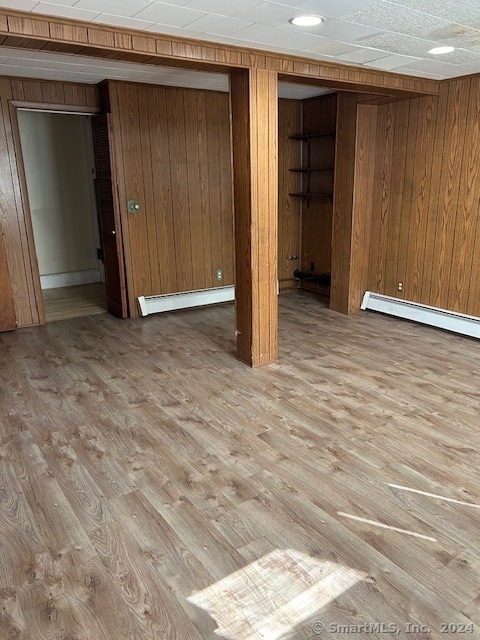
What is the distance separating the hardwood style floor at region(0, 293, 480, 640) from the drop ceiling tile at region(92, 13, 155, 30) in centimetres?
239

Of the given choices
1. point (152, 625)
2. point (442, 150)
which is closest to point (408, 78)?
point (442, 150)

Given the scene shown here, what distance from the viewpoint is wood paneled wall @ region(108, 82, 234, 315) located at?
5.27 m

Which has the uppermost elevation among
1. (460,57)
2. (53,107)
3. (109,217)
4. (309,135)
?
(460,57)

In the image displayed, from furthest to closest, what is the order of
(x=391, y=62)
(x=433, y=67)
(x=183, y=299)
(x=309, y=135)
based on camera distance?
(x=309, y=135)
(x=183, y=299)
(x=433, y=67)
(x=391, y=62)

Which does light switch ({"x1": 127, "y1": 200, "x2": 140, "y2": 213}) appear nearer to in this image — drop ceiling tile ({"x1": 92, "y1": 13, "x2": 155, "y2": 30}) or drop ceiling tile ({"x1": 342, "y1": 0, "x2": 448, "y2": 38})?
drop ceiling tile ({"x1": 92, "y1": 13, "x2": 155, "y2": 30})

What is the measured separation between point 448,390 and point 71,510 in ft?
8.86

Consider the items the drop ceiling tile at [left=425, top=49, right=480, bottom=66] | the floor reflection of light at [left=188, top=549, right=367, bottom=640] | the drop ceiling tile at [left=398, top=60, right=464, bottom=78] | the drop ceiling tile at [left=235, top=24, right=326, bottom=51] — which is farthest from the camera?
the drop ceiling tile at [left=398, top=60, right=464, bottom=78]

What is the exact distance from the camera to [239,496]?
8.00ft

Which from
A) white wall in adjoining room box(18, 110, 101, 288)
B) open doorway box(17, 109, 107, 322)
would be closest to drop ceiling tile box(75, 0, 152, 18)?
open doorway box(17, 109, 107, 322)

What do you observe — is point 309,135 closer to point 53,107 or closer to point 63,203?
point 53,107

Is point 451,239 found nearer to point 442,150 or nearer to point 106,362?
point 442,150

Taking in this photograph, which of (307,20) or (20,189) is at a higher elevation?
(307,20)

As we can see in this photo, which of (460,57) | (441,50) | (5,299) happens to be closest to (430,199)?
(460,57)

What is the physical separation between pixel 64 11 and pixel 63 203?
4921 millimetres
